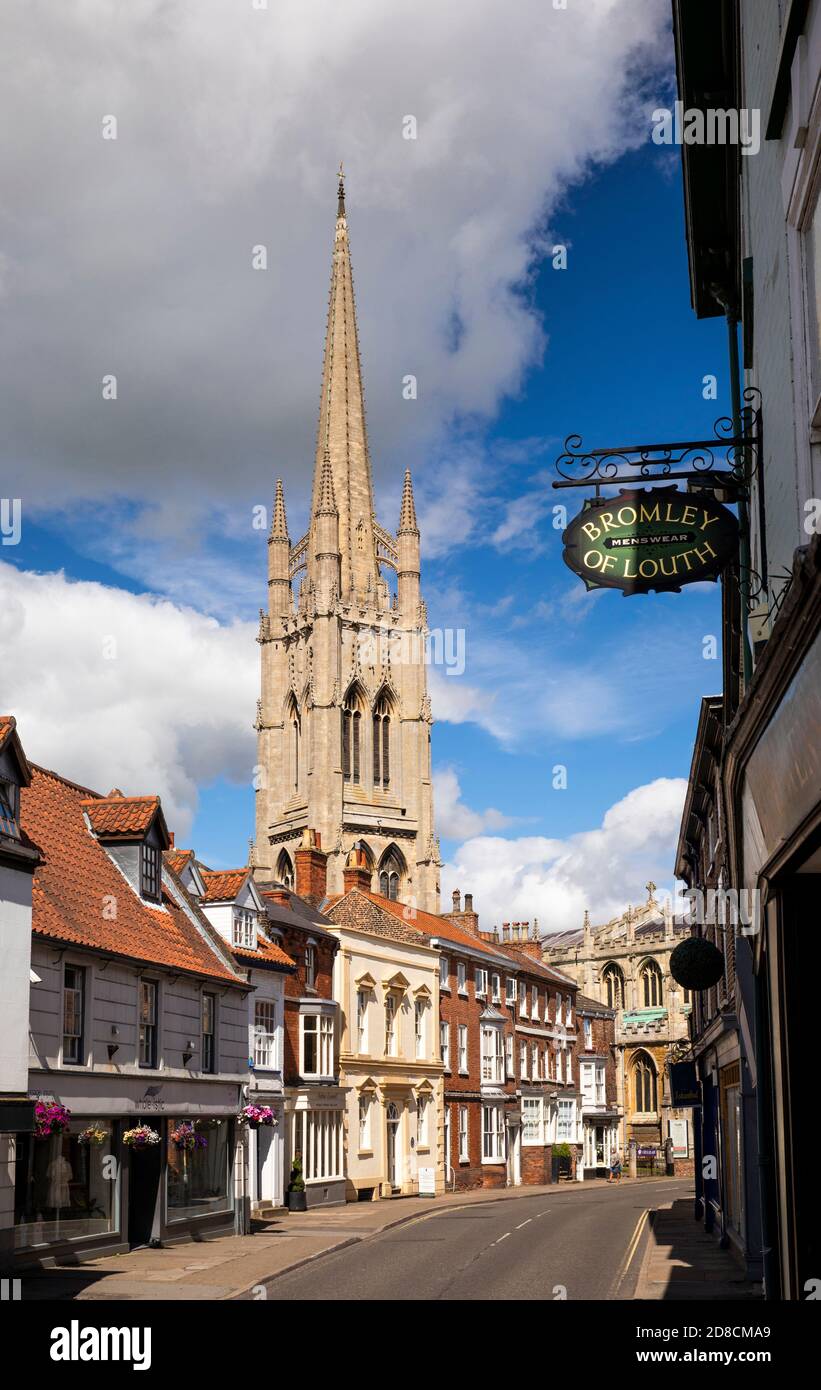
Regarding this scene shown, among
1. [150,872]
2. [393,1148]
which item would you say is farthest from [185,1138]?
[393,1148]

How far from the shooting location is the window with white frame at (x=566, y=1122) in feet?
214

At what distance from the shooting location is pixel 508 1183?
57.8 meters

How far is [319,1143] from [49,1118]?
20794 mm

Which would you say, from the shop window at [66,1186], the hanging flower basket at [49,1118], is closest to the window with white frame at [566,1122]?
the shop window at [66,1186]

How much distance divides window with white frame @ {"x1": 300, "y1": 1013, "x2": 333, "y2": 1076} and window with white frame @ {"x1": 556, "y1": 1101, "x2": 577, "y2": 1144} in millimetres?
26814

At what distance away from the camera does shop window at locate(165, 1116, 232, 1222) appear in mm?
27594

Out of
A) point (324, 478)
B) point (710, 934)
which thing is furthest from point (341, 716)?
point (710, 934)

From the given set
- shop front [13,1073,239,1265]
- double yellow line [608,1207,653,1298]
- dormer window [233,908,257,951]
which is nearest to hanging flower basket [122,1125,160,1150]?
shop front [13,1073,239,1265]

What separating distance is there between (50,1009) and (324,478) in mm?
88472

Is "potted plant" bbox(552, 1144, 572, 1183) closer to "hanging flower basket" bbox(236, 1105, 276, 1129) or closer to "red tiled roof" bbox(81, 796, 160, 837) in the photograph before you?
"hanging flower basket" bbox(236, 1105, 276, 1129)

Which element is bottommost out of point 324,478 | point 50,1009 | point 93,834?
point 50,1009

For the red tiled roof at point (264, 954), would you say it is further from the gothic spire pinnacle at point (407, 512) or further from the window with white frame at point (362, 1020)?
the gothic spire pinnacle at point (407, 512)
